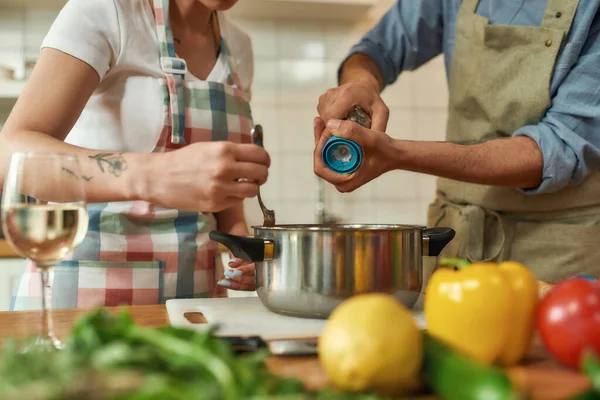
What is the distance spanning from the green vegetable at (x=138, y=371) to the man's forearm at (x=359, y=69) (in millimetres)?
1133

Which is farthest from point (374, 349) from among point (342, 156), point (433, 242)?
point (342, 156)

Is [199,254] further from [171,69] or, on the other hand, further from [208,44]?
[208,44]

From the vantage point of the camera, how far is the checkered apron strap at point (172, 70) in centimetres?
120

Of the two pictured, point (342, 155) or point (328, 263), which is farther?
point (342, 155)

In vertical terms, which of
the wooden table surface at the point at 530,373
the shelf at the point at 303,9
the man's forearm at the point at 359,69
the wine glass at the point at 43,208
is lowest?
the wooden table surface at the point at 530,373

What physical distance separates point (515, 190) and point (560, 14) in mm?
412

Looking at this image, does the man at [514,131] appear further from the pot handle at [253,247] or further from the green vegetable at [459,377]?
the green vegetable at [459,377]

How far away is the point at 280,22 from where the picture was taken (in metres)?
2.55

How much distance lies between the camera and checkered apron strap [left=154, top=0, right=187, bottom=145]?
3.92 feet

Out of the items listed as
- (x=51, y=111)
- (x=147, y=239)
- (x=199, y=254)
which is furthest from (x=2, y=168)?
(x=199, y=254)

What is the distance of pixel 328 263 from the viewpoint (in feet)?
2.71

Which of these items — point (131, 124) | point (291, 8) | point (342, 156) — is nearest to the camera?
point (342, 156)

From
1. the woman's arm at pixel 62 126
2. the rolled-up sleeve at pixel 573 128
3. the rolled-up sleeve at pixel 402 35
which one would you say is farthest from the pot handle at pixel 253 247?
the rolled-up sleeve at pixel 402 35

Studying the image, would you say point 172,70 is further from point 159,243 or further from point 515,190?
point 515,190
